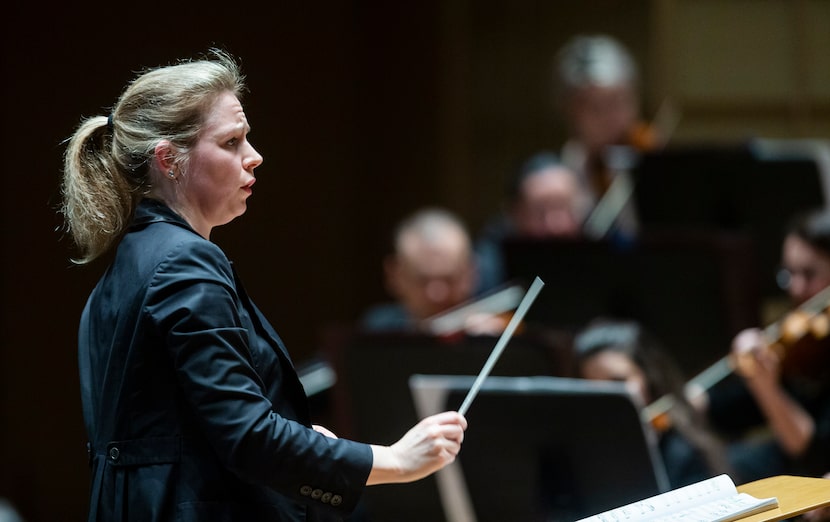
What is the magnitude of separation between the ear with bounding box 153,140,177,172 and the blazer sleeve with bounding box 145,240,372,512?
11cm

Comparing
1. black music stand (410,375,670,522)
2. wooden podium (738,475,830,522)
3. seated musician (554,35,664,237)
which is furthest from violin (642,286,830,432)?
wooden podium (738,475,830,522)

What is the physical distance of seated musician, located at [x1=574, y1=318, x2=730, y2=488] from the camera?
8.39ft

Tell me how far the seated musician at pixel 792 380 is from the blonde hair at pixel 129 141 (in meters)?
1.80

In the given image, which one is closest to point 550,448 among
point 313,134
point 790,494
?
point 790,494

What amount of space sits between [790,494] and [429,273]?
2005 millimetres

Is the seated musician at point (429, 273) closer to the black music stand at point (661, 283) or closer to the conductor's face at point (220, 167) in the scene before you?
the black music stand at point (661, 283)

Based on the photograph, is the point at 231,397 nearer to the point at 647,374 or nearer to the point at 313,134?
the point at 647,374

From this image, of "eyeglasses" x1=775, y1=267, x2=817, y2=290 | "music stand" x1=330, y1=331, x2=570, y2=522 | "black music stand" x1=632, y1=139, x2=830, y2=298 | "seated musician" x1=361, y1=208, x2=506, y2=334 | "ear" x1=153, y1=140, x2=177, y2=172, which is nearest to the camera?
"ear" x1=153, y1=140, x2=177, y2=172

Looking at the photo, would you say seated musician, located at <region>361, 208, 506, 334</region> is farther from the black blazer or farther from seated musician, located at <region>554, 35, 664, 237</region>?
the black blazer

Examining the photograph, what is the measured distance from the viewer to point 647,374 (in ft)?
8.64

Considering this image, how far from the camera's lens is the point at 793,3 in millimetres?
4543

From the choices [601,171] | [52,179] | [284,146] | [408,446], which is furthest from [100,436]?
[284,146]

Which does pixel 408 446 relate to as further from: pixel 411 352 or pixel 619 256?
pixel 619 256

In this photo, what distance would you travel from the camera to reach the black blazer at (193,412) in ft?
4.02
